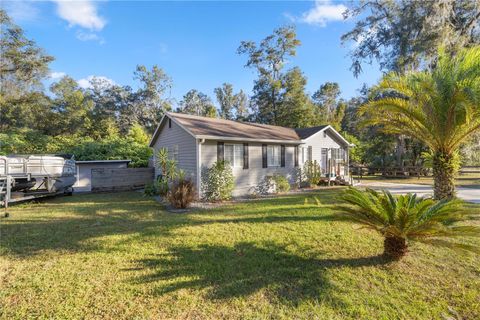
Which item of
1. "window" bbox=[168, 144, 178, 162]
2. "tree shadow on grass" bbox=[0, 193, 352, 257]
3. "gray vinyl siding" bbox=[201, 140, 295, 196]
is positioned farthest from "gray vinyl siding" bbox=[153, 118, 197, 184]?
"tree shadow on grass" bbox=[0, 193, 352, 257]

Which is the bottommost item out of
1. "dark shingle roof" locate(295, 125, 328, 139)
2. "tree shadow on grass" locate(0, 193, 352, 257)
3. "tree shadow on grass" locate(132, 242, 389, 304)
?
"tree shadow on grass" locate(132, 242, 389, 304)

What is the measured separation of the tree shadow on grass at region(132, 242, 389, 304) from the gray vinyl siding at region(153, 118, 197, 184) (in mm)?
6442

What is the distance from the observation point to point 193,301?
334 centimetres

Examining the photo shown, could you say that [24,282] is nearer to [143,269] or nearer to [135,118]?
[143,269]

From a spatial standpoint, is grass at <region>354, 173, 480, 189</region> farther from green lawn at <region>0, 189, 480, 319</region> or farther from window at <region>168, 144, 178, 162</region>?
green lawn at <region>0, 189, 480, 319</region>

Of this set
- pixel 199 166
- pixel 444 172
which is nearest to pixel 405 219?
pixel 444 172

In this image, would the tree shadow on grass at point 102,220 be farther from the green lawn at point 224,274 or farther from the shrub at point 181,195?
the shrub at point 181,195

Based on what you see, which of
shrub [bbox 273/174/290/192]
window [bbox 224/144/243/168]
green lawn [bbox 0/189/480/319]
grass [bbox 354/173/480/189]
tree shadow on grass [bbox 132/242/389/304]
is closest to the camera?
green lawn [bbox 0/189/480/319]

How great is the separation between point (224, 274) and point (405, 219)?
319 centimetres

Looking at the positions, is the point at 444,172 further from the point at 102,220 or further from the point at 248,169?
the point at 102,220

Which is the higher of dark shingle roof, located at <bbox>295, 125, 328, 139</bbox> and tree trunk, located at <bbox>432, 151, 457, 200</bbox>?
dark shingle roof, located at <bbox>295, 125, 328, 139</bbox>

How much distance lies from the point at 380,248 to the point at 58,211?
Result: 33.9 feet

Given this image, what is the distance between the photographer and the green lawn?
319 cm

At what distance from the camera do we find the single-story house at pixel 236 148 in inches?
435
